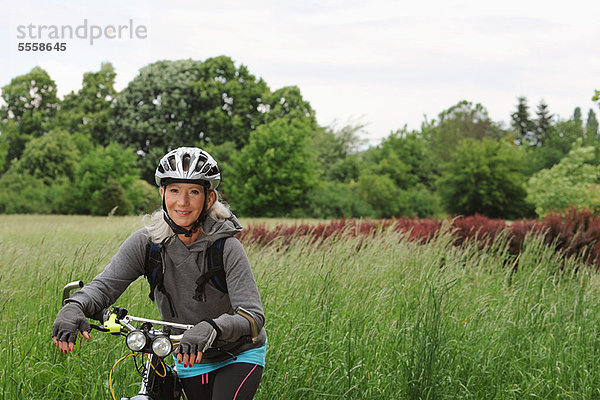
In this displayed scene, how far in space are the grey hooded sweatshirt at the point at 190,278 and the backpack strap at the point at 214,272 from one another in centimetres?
2

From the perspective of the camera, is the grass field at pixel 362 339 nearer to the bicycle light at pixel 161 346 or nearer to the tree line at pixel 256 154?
the bicycle light at pixel 161 346

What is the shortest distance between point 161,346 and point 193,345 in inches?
4.8

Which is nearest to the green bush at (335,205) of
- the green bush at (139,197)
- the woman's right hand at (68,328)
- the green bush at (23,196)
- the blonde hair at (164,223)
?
the green bush at (139,197)

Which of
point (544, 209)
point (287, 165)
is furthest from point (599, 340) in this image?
point (287, 165)

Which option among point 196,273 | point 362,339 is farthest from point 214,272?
point 362,339

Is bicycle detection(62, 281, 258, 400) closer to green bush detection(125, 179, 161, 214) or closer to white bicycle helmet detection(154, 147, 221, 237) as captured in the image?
white bicycle helmet detection(154, 147, 221, 237)

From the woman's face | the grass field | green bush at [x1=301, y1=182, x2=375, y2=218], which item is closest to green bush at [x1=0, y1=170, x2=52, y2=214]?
green bush at [x1=301, y1=182, x2=375, y2=218]

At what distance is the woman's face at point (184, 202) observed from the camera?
2572 mm

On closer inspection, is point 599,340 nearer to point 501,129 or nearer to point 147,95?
point 147,95

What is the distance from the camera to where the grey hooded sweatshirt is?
8.14ft

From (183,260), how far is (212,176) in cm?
40

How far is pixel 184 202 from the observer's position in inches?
101

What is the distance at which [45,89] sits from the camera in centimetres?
4922

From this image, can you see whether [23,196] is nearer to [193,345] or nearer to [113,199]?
[113,199]
